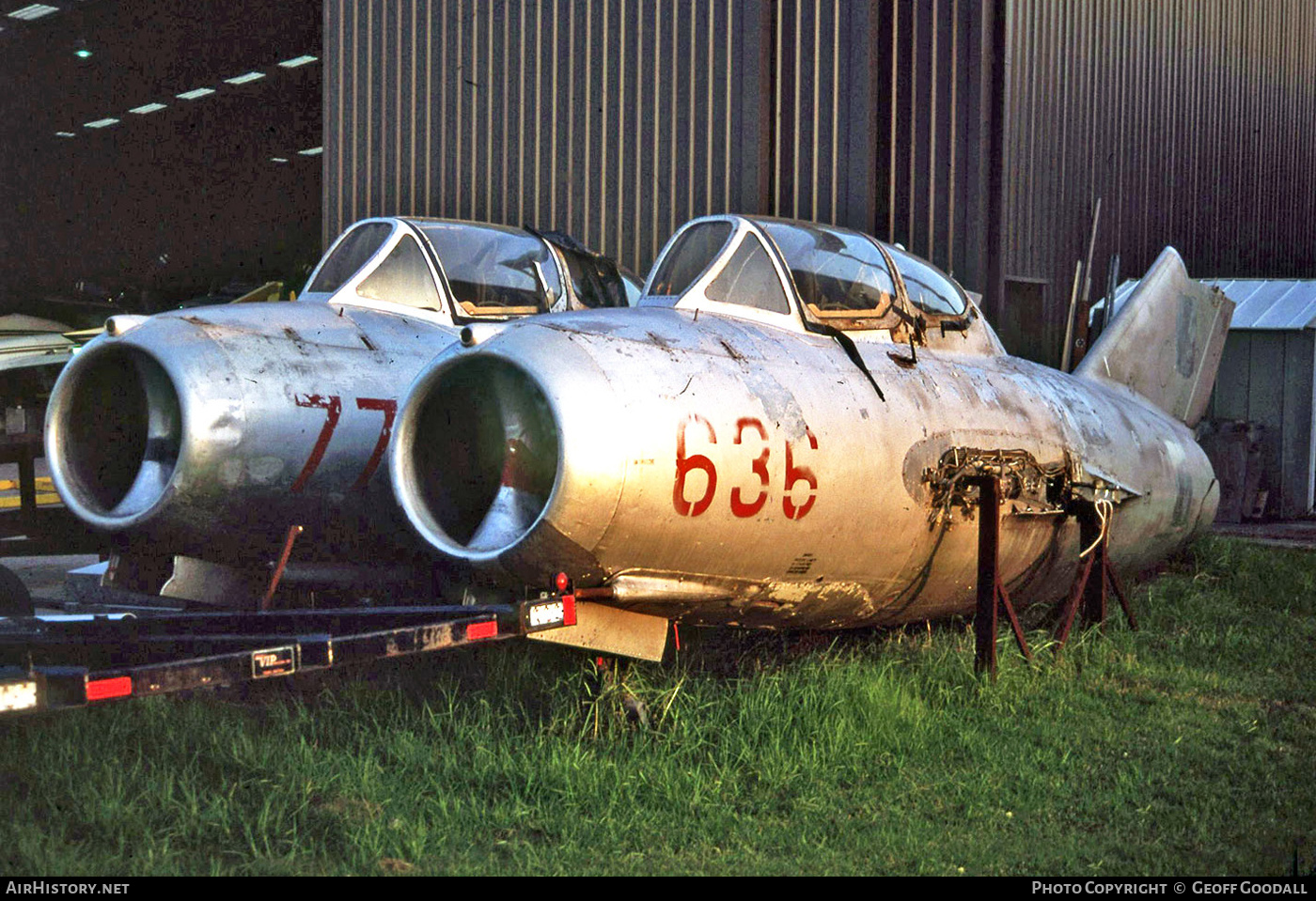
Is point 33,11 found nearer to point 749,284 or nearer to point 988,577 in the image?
point 749,284

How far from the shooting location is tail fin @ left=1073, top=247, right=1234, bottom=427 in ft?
30.0

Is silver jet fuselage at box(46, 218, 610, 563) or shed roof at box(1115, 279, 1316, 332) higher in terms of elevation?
shed roof at box(1115, 279, 1316, 332)

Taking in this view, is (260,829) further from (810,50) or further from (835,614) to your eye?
(810,50)

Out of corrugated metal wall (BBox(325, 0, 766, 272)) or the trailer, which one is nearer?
the trailer

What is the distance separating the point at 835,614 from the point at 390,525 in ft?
8.05

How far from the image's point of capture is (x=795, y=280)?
21.0 ft

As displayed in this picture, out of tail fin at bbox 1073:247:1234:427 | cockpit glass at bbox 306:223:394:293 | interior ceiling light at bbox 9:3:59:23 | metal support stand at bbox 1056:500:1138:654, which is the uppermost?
interior ceiling light at bbox 9:3:59:23

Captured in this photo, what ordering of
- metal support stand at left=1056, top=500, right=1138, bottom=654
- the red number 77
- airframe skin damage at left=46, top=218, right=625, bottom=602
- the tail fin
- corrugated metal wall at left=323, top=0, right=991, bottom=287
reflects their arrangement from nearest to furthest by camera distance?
1. airframe skin damage at left=46, top=218, right=625, bottom=602
2. the red number 77
3. metal support stand at left=1056, top=500, right=1138, bottom=654
4. the tail fin
5. corrugated metal wall at left=323, top=0, right=991, bottom=287

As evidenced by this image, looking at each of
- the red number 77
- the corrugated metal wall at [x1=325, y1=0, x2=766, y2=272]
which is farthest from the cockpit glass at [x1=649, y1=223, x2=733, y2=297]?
the corrugated metal wall at [x1=325, y1=0, x2=766, y2=272]

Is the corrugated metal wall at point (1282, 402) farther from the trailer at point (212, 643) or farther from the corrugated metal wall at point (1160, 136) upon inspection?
the trailer at point (212, 643)

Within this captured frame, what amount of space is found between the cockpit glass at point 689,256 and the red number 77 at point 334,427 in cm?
166

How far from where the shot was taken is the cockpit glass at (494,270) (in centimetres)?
815

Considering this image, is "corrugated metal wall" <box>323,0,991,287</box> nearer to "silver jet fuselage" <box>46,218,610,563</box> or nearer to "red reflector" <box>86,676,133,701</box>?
"silver jet fuselage" <box>46,218,610,563</box>

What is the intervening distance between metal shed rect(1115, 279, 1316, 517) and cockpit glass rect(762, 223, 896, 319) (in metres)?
8.67
